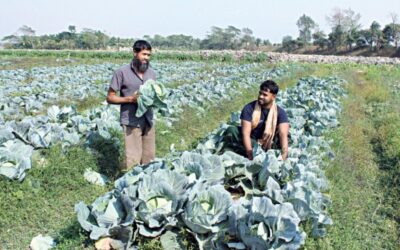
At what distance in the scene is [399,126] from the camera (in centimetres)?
790

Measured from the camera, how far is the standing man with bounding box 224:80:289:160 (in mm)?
4602

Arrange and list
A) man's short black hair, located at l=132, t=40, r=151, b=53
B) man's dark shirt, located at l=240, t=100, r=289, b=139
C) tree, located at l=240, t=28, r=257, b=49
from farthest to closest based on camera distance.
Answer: tree, located at l=240, t=28, r=257, b=49, man's dark shirt, located at l=240, t=100, r=289, b=139, man's short black hair, located at l=132, t=40, r=151, b=53

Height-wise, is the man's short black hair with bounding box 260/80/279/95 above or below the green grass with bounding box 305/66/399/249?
above

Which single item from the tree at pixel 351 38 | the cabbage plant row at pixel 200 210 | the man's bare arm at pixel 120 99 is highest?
the tree at pixel 351 38

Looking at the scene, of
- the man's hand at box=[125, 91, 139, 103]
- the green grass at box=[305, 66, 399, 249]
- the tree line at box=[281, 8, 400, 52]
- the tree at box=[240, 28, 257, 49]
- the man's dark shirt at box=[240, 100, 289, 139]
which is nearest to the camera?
the green grass at box=[305, 66, 399, 249]

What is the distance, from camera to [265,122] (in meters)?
4.75

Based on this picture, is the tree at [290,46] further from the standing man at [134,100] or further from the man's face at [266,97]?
the standing man at [134,100]

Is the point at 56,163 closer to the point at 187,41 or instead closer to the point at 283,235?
the point at 283,235

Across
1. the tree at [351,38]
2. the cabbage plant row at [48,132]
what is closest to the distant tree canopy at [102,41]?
the tree at [351,38]

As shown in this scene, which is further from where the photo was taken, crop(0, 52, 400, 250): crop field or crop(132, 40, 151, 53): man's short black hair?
crop(132, 40, 151, 53): man's short black hair

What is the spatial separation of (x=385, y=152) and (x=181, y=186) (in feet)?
14.3

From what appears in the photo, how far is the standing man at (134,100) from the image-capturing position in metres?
4.51

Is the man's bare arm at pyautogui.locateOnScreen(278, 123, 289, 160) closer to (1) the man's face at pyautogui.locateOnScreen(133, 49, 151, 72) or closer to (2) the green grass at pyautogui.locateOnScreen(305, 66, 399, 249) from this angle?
(2) the green grass at pyautogui.locateOnScreen(305, 66, 399, 249)

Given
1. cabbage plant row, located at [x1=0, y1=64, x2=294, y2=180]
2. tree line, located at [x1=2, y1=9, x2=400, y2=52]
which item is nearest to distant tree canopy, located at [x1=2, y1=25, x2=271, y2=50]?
tree line, located at [x1=2, y1=9, x2=400, y2=52]
